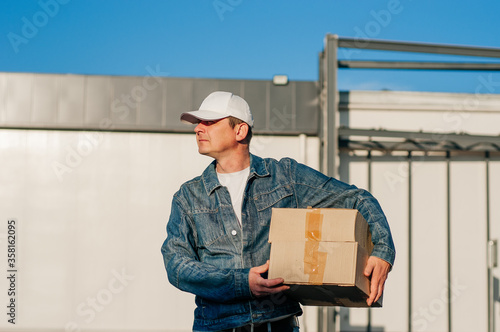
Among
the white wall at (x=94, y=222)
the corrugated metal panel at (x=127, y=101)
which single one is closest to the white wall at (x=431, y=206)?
the corrugated metal panel at (x=127, y=101)

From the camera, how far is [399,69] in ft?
30.2

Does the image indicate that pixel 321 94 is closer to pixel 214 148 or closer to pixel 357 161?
pixel 357 161

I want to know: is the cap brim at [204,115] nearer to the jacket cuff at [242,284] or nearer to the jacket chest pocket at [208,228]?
the jacket chest pocket at [208,228]

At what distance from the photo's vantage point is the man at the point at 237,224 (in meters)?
3.13

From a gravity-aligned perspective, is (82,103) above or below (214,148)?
above

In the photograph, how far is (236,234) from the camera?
10.8ft

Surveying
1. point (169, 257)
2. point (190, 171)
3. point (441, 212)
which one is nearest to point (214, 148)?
point (169, 257)

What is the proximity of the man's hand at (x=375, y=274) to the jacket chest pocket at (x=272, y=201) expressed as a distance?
1.86 feet

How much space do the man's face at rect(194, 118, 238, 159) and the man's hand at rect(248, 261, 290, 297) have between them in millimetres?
765

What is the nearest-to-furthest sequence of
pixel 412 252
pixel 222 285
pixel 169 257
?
pixel 222 285
pixel 169 257
pixel 412 252

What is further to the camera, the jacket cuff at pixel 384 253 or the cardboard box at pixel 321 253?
the jacket cuff at pixel 384 253

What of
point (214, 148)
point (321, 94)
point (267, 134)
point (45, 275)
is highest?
point (321, 94)

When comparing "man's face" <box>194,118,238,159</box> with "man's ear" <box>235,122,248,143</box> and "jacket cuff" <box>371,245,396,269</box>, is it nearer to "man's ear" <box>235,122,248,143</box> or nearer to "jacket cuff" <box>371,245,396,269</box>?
"man's ear" <box>235,122,248,143</box>

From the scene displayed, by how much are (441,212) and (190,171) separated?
360cm
